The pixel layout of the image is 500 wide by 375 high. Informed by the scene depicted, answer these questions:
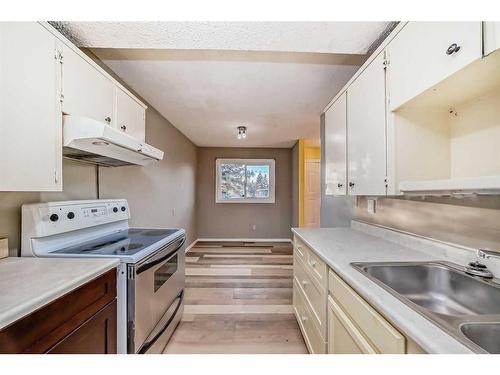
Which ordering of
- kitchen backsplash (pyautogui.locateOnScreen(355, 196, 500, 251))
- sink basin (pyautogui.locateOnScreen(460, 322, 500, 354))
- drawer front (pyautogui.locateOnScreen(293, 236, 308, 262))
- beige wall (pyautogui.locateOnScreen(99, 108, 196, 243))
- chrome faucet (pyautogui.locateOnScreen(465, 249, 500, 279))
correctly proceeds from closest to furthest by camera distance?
sink basin (pyautogui.locateOnScreen(460, 322, 500, 354))
chrome faucet (pyautogui.locateOnScreen(465, 249, 500, 279))
kitchen backsplash (pyautogui.locateOnScreen(355, 196, 500, 251))
drawer front (pyautogui.locateOnScreen(293, 236, 308, 262))
beige wall (pyautogui.locateOnScreen(99, 108, 196, 243))

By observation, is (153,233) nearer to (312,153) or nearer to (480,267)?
(480,267)

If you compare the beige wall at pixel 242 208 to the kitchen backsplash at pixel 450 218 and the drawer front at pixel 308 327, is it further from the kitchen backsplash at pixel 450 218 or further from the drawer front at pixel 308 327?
the kitchen backsplash at pixel 450 218

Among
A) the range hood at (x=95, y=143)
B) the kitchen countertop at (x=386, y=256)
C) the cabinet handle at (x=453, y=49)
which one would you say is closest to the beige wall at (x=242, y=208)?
the kitchen countertop at (x=386, y=256)

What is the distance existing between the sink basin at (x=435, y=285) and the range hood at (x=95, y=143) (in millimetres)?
1589

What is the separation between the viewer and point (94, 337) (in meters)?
1.12

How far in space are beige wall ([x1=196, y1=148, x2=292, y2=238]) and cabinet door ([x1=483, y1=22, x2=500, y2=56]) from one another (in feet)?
16.5

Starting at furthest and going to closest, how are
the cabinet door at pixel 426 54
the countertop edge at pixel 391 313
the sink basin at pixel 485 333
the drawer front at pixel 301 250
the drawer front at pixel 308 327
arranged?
the drawer front at pixel 301 250 → the drawer front at pixel 308 327 → the cabinet door at pixel 426 54 → the sink basin at pixel 485 333 → the countertop edge at pixel 391 313

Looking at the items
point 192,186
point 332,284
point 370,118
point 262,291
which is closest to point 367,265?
point 332,284

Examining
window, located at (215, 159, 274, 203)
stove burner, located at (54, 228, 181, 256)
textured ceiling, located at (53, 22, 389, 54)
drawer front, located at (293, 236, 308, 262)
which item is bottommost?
drawer front, located at (293, 236, 308, 262)

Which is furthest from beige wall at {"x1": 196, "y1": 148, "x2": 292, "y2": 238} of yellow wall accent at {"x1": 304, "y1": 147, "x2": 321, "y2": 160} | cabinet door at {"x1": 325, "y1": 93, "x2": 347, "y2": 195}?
cabinet door at {"x1": 325, "y1": 93, "x2": 347, "y2": 195}

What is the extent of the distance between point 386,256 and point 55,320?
162 centimetres

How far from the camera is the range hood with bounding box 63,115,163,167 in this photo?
51.6 inches

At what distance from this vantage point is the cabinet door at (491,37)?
2.52 ft

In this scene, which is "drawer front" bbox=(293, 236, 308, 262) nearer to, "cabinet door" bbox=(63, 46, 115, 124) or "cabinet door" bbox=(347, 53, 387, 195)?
"cabinet door" bbox=(347, 53, 387, 195)
